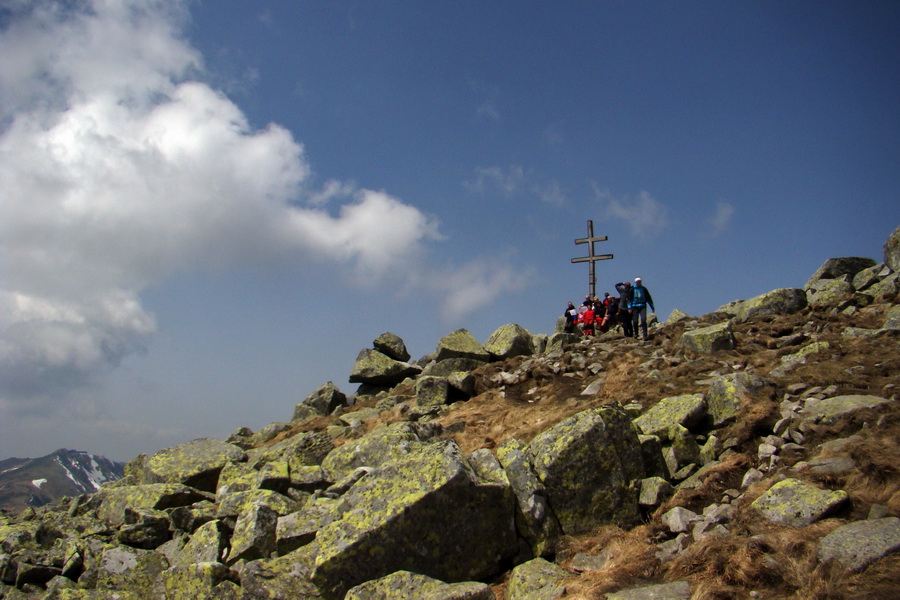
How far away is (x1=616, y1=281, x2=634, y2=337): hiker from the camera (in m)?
27.7

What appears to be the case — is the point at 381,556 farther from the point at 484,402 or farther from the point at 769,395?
the point at 484,402

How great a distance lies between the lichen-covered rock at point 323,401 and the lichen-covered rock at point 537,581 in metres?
22.6

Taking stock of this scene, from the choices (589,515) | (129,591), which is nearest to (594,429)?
(589,515)

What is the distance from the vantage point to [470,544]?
1043cm

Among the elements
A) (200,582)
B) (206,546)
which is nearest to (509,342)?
(206,546)

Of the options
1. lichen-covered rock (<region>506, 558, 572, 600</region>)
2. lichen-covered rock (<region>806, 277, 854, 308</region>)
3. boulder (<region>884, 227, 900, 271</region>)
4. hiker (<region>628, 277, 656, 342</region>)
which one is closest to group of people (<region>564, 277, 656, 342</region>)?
hiker (<region>628, 277, 656, 342</region>)

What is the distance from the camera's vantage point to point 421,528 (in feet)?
33.3

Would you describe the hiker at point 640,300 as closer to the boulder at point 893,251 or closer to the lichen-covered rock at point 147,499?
the boulder at point 893,251

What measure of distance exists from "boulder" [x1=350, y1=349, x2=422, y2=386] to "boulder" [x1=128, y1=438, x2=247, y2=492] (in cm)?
1237

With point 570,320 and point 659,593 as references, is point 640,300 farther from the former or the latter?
point 659,593

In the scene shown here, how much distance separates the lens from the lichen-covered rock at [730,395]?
1342 cm

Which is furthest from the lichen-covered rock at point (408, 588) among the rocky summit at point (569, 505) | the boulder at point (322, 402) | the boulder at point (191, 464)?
the boulder at point (322, 402)

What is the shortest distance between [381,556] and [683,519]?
226 inches

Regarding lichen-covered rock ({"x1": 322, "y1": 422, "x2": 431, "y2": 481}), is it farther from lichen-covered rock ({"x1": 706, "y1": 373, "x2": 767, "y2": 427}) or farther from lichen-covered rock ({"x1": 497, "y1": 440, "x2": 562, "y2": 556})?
lichen-covered rock ({"x1": 706, "y1": 373, "x2": 767, "y2": 427})
